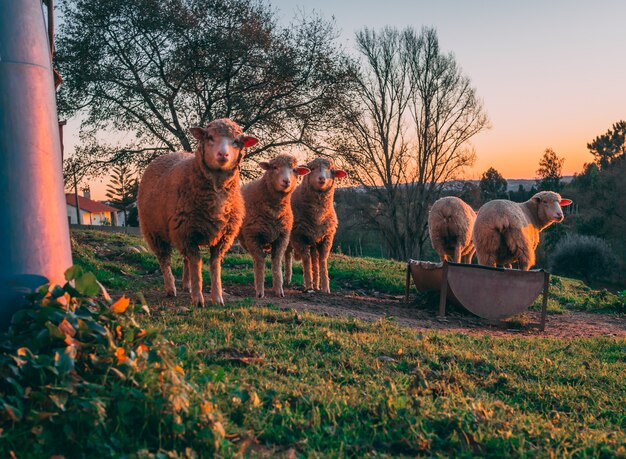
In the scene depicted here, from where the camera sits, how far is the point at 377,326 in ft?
23.2

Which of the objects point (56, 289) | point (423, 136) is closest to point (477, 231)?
point (56, 289)

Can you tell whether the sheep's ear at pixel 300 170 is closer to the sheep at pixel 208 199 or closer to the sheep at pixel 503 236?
the sheep at pixel 208 199

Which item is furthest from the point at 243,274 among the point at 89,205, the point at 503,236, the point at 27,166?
the point at 89,205

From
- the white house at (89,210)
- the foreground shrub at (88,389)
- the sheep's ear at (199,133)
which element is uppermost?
the white house at (89,210)

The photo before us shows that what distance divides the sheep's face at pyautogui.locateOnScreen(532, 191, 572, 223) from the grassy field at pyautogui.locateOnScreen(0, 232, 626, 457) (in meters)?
4.12

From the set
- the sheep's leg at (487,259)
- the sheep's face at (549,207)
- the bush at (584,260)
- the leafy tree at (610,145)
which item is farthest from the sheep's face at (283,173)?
the leafy tree at (610,145)

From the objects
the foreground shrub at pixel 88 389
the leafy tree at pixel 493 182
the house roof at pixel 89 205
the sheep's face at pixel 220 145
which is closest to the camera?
the foreground shrub at pixel 88 389

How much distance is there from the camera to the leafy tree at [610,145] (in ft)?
223

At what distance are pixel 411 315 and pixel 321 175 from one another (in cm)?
270

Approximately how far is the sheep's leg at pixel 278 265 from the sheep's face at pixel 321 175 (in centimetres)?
Answer: 126

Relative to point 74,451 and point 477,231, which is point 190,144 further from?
point 74,451

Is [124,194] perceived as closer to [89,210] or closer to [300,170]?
[89,210]

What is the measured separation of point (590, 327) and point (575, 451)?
6833 millimetres

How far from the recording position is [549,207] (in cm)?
1178
